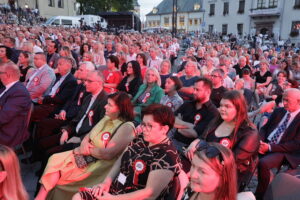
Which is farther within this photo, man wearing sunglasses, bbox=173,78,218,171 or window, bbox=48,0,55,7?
window, bbox=48,0,55,7

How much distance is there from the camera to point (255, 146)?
98.5 inches

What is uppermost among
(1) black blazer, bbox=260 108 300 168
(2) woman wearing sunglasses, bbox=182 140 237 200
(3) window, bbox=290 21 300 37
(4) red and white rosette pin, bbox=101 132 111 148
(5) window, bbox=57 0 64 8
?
(5) window, bbox=57 0 64 8

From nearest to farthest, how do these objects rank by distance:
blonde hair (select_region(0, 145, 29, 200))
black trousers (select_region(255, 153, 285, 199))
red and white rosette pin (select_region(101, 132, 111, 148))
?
1. blonde hair (select_region(0, 145, 29, 200))
2. red and white rosette pin (select_region(101, 132, 111, 148))
3. black trousers (select_region(255, 153, 285, 199))

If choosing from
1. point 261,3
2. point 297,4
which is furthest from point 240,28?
point 297,4

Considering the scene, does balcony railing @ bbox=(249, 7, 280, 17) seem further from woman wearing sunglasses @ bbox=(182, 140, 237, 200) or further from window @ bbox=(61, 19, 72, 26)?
woman wearing sunglasses @ bbox=(182, 140, 237, 200)

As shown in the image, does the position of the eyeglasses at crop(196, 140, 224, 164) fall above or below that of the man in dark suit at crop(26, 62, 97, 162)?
above

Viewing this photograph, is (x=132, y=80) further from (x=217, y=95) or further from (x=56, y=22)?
(x=56, y=22)

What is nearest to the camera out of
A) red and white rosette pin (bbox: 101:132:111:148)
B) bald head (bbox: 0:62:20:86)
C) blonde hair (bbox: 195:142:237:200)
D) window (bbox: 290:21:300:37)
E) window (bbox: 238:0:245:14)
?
blonde hair (bbox: 195:142:237:200)

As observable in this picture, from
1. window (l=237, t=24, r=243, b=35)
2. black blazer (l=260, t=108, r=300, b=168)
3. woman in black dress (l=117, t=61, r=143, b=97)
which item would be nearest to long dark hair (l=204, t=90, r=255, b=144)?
black blazer (l=260, t=108, r=300, b=168)

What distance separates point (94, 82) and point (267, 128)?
230 centimetres

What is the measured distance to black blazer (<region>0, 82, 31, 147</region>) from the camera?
326 centimetres

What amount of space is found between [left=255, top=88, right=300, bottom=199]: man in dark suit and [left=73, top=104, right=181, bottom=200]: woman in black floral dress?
139 cm

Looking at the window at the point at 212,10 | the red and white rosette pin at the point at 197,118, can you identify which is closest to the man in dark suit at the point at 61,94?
the red and white rosette pin at the point at 197,118

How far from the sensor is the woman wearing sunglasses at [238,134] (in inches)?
97.5
